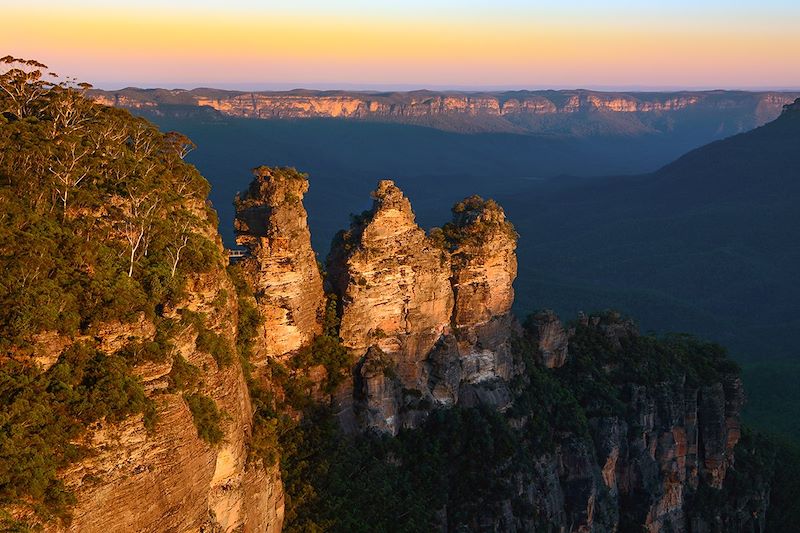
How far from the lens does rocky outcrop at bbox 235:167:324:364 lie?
2798cm

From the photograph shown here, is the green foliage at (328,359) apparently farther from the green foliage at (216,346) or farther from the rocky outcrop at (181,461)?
the green foliage at (216,346)

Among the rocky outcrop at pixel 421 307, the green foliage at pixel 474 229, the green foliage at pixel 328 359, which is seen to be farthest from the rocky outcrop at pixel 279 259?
the green foliage at pixel 474 229

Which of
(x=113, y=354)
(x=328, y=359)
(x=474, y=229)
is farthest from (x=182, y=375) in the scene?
(x=474, y=229)

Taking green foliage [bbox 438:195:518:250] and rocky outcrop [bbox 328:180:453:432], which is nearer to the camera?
rocky outcrop [bbox 328:180:453:432]

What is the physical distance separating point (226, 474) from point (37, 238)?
283 inches

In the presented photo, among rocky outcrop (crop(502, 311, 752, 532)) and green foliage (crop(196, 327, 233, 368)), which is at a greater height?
green foliage (crop(196, 327, 233, 368))

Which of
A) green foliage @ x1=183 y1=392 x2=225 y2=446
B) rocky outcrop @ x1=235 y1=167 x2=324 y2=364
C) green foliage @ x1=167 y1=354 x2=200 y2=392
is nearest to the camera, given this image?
green foliage @ x1=167 y1=354 x2=200 y2=392

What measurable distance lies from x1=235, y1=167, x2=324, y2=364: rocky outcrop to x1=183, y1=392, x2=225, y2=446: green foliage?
720cm

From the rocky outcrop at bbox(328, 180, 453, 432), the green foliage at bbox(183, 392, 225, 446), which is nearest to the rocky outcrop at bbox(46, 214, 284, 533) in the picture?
the green foliage at bbox(183, 392, 225, 446)

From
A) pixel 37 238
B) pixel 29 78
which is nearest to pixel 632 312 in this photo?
pixel 29 78

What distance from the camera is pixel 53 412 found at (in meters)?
16.2

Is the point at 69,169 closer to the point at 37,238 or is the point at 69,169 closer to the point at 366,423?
the point at 37,238

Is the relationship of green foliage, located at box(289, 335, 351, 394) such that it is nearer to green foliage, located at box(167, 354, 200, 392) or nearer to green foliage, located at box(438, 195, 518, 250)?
green foliage, located at box(438, 195, 518, 250)

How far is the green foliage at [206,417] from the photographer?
19422 mm
